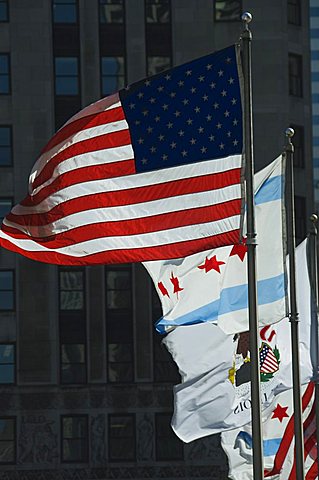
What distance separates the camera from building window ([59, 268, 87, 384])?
69000 mm

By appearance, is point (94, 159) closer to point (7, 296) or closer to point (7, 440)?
point (7, 440)

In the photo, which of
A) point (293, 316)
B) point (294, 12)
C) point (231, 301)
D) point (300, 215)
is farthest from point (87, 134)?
point (294, 12)

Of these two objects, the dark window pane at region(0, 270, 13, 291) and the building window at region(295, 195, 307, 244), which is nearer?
the dark window pane at region(0, 270, 13, 291)

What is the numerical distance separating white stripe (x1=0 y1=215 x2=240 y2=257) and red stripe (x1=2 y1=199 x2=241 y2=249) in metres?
0.05

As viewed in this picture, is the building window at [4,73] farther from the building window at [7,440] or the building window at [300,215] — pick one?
the building window at [7,440]

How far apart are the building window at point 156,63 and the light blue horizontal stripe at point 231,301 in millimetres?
47476

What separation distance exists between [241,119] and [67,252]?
2.96 metres

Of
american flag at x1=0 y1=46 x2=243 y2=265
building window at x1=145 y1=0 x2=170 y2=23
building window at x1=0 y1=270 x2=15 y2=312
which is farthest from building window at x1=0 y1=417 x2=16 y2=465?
american flag at x1=0 y1=46 x2=243 y2=265

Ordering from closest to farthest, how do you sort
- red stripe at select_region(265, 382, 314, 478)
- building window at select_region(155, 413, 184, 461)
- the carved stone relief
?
1. red stripe at select_region(265, 382, 314, 478)
2. the carved stone relief
3. building window at select_region(155, 413, 184, 461)

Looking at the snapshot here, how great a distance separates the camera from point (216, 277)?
987 inches

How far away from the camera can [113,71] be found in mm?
71438

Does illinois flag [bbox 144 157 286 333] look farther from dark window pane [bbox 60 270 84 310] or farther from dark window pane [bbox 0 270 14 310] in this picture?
dark window pane [bbox 0 270 14 310]

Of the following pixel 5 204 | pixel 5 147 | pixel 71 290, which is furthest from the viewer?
pixel 5 147

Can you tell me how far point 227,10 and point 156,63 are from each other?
14.5 ft
